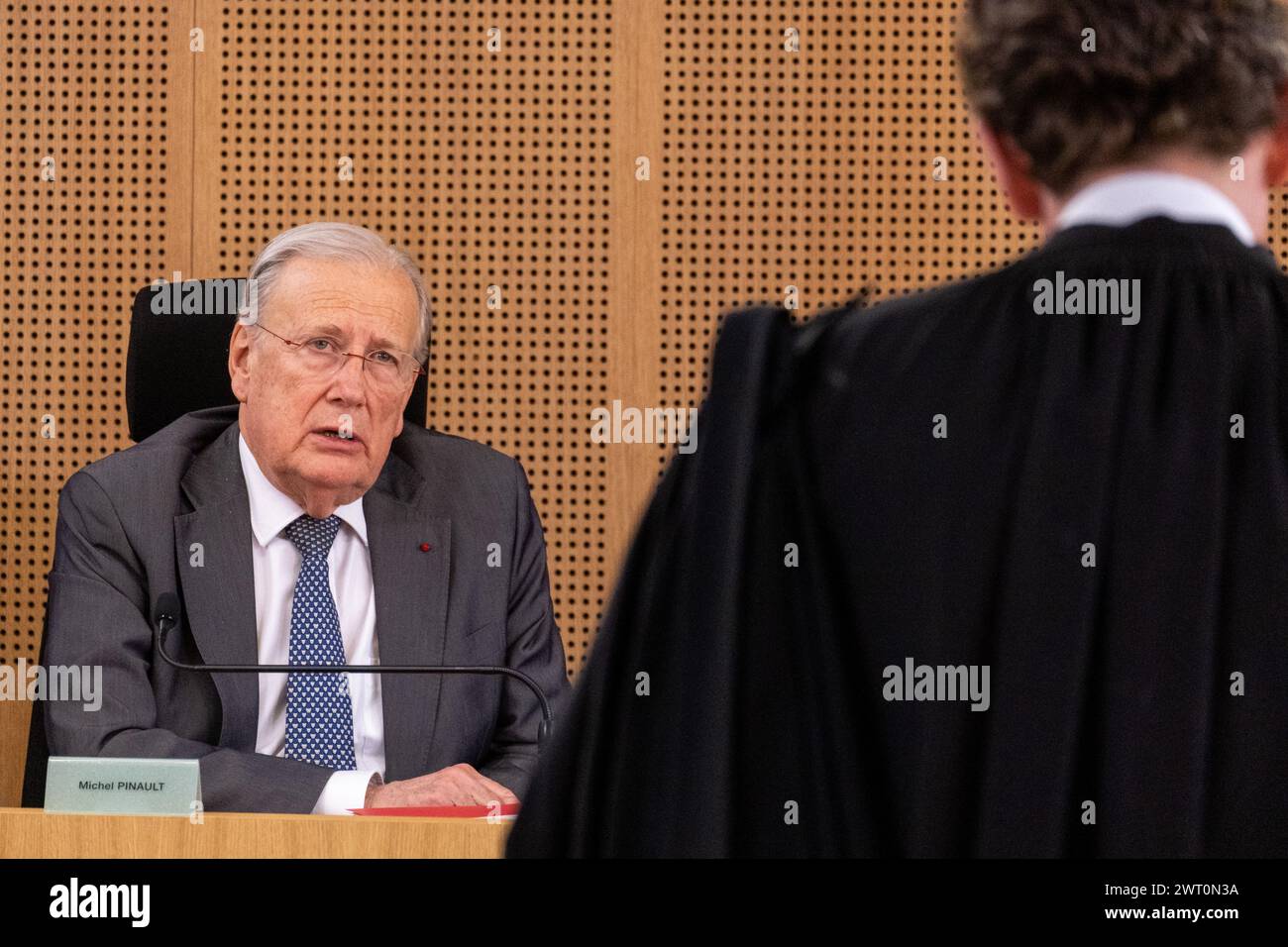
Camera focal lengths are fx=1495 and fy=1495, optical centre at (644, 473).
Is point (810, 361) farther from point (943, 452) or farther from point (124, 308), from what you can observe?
point (124, 308)

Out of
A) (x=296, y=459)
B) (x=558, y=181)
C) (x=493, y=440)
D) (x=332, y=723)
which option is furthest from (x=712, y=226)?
(x=332, y=723)

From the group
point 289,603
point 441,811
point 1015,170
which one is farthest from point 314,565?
point 1015,170

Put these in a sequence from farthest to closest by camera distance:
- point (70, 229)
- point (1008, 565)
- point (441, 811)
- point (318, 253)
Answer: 1. point (70, 229)
2. point (318, 253)
3. point (441, 811)
4. point (1008, 565)

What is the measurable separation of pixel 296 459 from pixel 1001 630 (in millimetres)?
2001

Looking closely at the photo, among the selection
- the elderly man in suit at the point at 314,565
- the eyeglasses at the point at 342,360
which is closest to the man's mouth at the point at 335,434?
the elderly man in suit at the point at 314,565

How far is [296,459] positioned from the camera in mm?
2869

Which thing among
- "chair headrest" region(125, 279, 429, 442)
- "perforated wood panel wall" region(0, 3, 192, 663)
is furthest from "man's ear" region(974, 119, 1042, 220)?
"perforated wood panel wall" region(0, 3, 192, 663)

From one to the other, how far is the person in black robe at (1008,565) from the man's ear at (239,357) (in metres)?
1.95

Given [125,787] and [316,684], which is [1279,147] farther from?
[316,684]

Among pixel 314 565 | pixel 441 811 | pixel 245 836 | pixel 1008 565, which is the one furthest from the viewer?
pixel 314 565

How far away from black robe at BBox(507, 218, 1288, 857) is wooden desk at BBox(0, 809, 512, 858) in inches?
30.7

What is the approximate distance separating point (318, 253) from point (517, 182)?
4.70 feet

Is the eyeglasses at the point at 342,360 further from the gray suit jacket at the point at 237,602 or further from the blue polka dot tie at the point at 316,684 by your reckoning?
the blue polka dot tie at the point at 316,684

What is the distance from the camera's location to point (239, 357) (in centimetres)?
296
